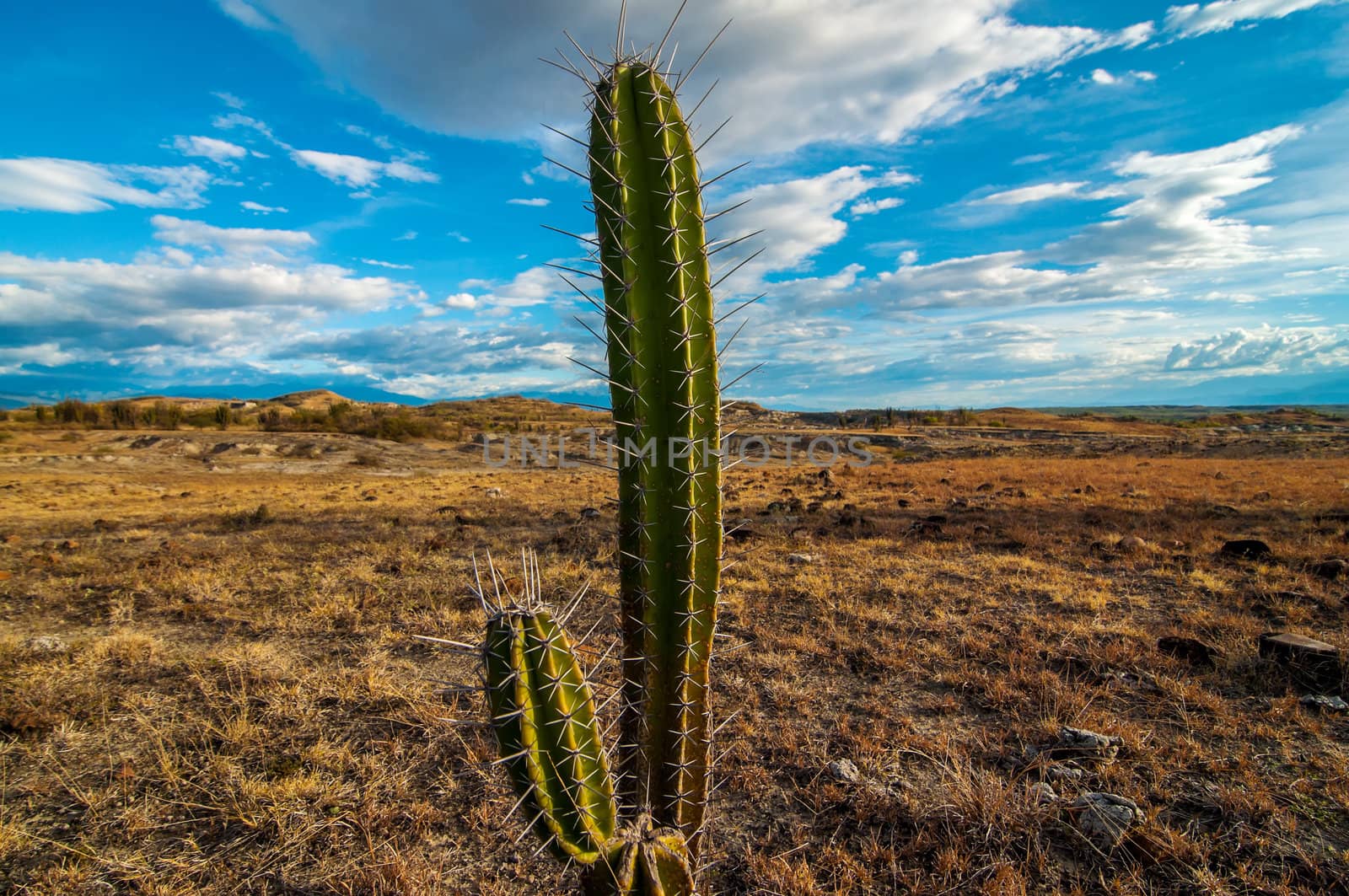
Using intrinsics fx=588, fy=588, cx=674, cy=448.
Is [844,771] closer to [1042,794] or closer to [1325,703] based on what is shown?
[1042,794]

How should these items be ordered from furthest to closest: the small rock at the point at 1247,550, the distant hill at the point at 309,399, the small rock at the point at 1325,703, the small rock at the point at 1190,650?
the distant hill at the point at 309,399 < the small rock at the point at 1247,550 < the small rock at the point at 1190,650 < the small rock at the point at 1325,703

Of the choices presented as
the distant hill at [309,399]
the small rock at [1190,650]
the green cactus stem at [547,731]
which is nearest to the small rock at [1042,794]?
the green cactus stem at [547,731]

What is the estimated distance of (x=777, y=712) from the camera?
4.59m

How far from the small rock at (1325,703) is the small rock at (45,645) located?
1056 cm

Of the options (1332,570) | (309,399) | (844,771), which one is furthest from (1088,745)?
(309,399)

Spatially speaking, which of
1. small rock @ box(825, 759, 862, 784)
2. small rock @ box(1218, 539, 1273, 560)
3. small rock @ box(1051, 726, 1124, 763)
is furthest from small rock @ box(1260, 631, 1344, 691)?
small rock @ box(1218, 539, 1273, 560)

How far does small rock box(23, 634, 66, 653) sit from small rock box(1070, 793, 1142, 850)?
27.2 feet

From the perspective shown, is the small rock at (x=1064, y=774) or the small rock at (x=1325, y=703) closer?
the small rock at (x=1064, y=774)

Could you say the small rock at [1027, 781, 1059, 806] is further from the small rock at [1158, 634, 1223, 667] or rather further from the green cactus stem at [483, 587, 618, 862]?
the small rock at [1158, 634, 1223, 667]

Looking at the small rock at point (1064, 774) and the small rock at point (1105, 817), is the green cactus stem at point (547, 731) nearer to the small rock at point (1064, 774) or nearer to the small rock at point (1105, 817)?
the small rock at point (1105, 817)

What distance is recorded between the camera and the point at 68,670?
507cm

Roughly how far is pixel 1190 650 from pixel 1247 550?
5082 millimetres

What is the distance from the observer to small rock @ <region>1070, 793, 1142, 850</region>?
10.2 feet

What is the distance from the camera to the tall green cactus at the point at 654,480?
2.32 meters
